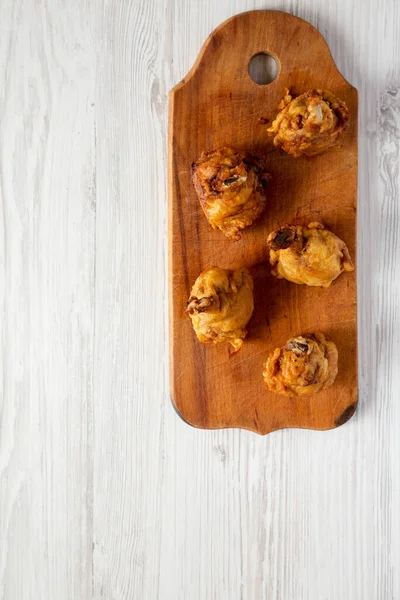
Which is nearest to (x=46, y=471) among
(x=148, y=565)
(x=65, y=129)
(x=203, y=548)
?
(x=148, y=565)

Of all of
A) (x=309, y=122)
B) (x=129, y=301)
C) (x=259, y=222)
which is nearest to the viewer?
(x=309, y=122)

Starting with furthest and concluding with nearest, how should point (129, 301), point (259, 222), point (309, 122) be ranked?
point (129, 301)
point (259, 222)
point (309, 122)

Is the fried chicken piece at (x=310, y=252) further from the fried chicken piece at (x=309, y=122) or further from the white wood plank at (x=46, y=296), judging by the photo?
the white wood plank at (x=46, y=296)

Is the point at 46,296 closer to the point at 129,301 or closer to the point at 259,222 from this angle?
the point at 129,301

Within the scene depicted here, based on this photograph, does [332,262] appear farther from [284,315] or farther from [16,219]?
[16,219]

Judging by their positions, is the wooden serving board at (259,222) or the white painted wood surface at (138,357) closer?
the wooden serving board at (259,222)

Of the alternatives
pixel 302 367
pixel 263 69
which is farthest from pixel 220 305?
pixel 263 69

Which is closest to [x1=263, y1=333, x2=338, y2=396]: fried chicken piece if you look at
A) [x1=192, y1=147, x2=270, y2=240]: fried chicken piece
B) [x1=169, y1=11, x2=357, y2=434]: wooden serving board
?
[x1=169, y1=11, x2=357, y2=434]: wooden serving board

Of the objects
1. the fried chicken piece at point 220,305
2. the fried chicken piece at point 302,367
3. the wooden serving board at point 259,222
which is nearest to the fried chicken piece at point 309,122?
the wooden serving board at point 259,222
